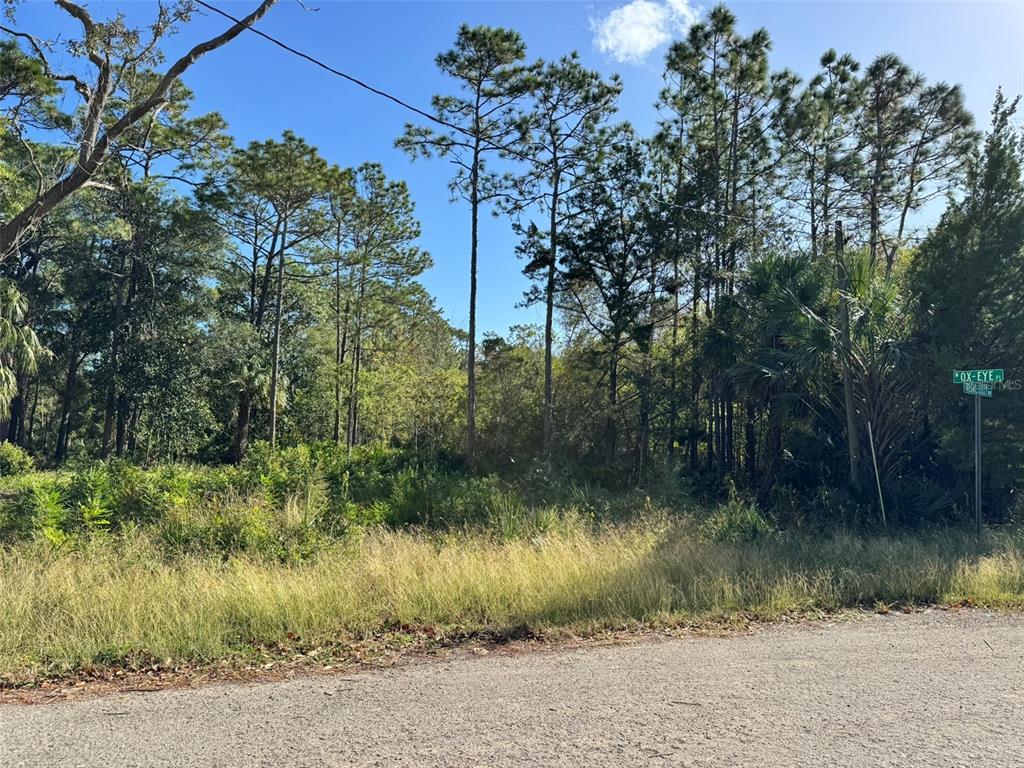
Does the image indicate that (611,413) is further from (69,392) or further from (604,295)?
(69,392)

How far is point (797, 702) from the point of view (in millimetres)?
3576

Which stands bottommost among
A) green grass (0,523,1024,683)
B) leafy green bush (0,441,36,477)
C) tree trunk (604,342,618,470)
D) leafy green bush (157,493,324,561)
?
leafy green bush (0,441,36,477)

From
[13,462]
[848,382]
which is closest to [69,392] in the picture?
[13,462]

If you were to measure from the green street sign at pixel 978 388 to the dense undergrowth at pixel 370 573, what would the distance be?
2.03 m

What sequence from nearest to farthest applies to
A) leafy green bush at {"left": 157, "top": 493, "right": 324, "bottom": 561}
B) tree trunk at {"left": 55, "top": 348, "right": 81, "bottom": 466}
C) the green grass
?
the green grass → leafy green bush at {"left": 157, "top": 493, "right": 324, "bottom": 561} → tree trunk at {"left": 55, "top": 348, "right": 81, "bottom": 466}

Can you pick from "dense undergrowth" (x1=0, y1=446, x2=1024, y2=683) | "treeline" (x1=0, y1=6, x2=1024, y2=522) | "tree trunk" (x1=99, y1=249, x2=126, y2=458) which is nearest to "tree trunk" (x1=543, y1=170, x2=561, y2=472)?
"treeline" (x1=0, y1=6, x2=1024, y2=522)

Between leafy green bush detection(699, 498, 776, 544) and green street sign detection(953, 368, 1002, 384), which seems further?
leafy green bush detection(699, 498, 776, 544)

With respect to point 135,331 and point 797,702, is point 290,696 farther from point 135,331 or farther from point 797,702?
point 135,331

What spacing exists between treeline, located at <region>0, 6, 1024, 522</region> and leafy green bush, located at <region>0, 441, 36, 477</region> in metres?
3.36

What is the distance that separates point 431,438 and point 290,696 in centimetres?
2505

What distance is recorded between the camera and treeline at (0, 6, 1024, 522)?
474 inches

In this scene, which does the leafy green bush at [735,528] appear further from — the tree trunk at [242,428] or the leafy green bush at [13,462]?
the leafy green bush at [13,462]

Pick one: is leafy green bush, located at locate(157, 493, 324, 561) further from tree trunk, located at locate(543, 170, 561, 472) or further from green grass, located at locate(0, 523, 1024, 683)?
tree trunk, located at locate(543, 170, 561, 472)

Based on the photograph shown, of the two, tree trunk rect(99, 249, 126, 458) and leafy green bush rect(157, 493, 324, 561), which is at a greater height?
tree trunk rect(99, 249, 126, 458)
